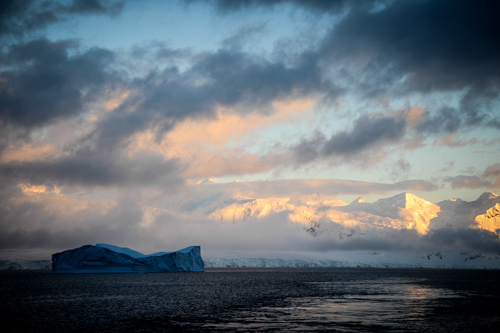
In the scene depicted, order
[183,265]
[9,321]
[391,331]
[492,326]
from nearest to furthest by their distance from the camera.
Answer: [391,331] → [492,326] → [9,321] → [183,265]

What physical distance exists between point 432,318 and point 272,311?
15554 millimetres

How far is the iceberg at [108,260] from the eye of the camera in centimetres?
11500

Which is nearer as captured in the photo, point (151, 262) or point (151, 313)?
point (151, 313)

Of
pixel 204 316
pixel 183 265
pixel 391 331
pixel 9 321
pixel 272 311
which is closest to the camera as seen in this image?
pixel 391 331

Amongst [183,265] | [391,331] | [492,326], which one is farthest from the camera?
[183,265]

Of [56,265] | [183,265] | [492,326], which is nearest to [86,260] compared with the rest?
[56,265]

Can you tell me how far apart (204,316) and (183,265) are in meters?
108

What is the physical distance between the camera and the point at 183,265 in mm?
140000

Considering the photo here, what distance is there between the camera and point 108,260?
116875 mm

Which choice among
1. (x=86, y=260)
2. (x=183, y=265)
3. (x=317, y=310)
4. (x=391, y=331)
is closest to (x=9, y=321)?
(x=317, y=310)

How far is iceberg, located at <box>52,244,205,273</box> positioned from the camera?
115000mm

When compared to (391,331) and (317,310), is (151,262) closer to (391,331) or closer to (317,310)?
(317,310)

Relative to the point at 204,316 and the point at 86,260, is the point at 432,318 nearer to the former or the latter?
the point at 204,316

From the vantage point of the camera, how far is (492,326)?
31.3 metres
